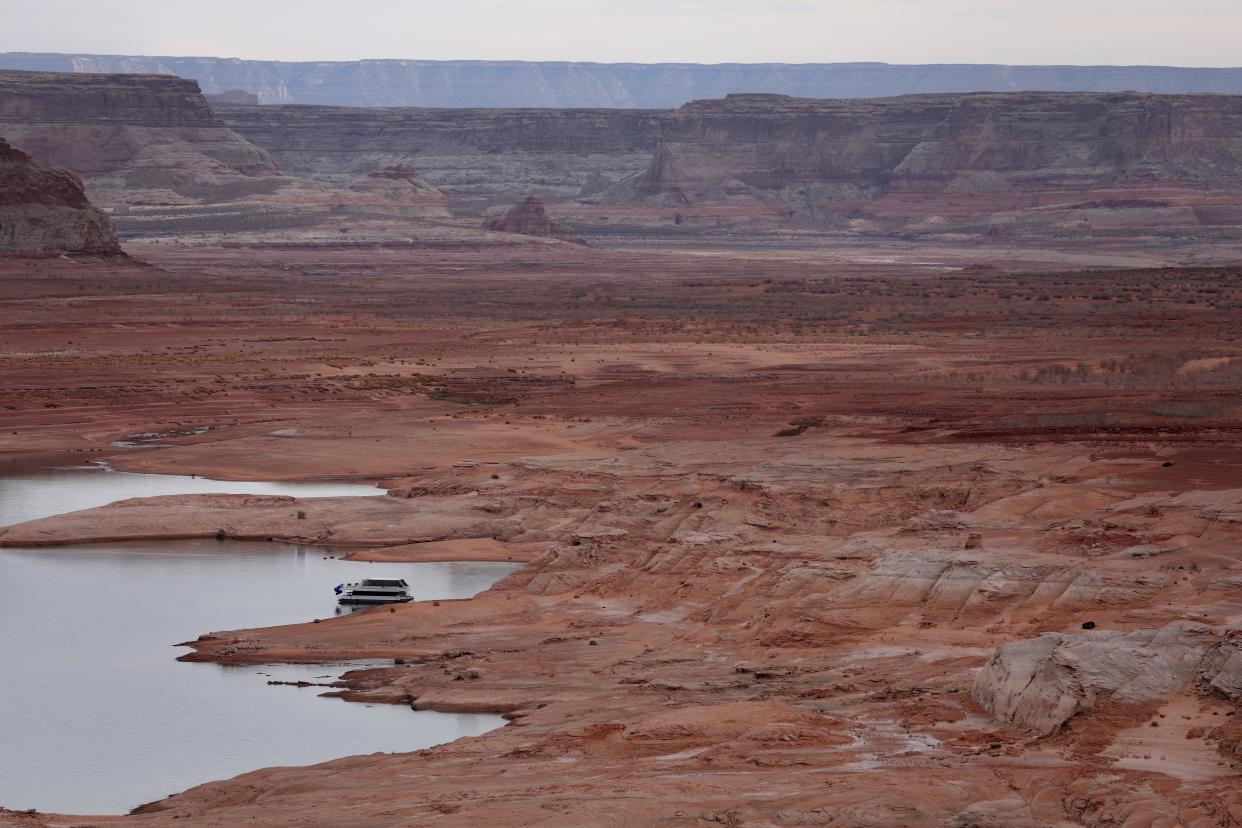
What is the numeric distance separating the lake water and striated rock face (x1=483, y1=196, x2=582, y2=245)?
428 feet

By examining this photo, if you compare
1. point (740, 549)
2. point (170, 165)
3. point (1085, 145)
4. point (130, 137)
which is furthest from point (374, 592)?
point (1085, 145)

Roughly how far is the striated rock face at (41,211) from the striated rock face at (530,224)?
58.2 metres

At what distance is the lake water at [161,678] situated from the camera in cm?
2152

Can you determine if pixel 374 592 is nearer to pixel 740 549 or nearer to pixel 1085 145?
pixel 740 549

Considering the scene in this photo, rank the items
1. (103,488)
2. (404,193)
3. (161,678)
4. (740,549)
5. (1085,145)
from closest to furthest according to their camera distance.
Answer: (161,678) → (740,549) → (103,488) → (404,193) → (1085,145)

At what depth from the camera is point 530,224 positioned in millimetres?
164875

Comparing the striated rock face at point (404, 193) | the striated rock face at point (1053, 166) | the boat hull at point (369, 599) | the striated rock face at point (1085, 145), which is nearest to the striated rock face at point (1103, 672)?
the boat hull at point (369, 599)

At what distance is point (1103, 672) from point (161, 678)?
512 inches

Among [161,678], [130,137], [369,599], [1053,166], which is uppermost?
[130,137]

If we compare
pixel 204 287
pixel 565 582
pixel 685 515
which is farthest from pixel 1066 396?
pixel 204 287

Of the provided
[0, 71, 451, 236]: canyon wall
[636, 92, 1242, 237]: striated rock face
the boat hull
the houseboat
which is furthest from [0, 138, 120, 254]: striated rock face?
[636, 92, 1242, 237]: striated rock face

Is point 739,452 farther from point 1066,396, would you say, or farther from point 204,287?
point 204,287

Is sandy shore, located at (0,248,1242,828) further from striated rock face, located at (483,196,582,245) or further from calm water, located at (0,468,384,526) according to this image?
striated rock face, located at (483,196,582,245)

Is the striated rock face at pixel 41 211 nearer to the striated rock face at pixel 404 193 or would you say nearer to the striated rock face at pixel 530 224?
the striated rock face at pixel 530 224
